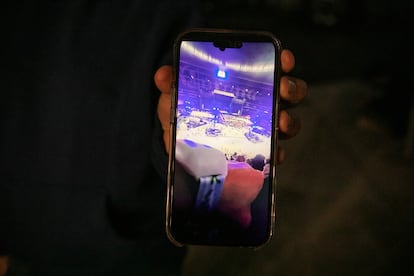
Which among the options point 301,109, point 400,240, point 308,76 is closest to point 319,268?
point 400,240

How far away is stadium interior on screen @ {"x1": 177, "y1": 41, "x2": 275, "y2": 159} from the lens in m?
0.51

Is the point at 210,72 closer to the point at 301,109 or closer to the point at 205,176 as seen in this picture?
the point at 205,176

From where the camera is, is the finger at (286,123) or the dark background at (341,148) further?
the dark background at (341,148)

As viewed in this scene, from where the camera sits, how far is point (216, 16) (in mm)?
1307

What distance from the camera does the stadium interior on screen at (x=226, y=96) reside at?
51 cm

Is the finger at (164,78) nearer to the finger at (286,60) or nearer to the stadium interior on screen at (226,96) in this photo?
the stadium interior on screen at (226,96)

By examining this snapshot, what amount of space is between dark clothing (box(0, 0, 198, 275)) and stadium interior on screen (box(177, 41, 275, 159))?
0.21 ft

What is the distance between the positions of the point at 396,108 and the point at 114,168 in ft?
2.90

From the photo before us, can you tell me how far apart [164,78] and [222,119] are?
8 centimetres

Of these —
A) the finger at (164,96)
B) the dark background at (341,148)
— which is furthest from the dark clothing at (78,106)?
the dark background at (341,148)

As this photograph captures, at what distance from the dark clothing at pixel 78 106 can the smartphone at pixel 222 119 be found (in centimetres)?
6

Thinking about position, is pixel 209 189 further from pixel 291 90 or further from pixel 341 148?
pixel 341 148

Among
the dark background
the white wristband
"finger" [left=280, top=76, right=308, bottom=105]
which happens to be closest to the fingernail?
"finger" [left=280, top=76, right=308, bottom=105]

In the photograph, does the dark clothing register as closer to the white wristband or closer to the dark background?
the white wristband
